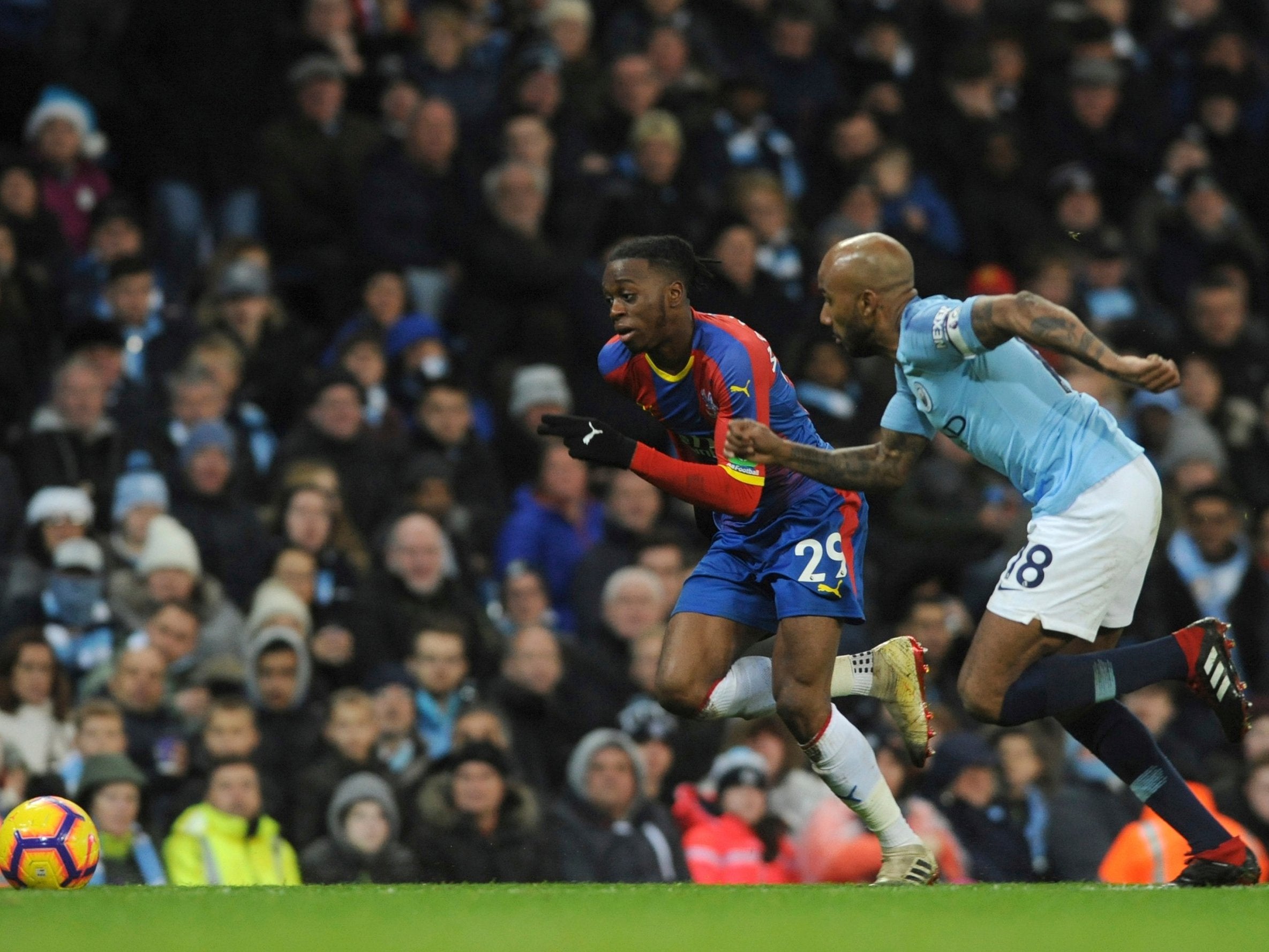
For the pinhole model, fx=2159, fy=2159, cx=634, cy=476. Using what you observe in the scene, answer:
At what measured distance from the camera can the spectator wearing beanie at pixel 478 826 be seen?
376 inches

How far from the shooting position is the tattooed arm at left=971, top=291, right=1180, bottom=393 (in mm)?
6496

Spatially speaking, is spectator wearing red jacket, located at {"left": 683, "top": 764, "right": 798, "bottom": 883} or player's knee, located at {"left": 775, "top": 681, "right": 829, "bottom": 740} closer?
player's knee, located at {"left": 775, "top": 681, "right": 829, "bottom": 740}

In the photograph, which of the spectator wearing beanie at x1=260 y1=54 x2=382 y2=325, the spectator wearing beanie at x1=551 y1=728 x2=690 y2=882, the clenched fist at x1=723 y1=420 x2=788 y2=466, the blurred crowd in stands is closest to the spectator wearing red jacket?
the blurred crowd in stands

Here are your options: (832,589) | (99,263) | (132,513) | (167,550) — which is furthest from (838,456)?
(99,263)

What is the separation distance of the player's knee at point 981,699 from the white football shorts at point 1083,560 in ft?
0.80

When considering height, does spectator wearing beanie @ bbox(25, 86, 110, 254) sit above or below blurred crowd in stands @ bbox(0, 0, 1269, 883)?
above

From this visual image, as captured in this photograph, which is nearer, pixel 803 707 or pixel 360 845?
pixel 803 707

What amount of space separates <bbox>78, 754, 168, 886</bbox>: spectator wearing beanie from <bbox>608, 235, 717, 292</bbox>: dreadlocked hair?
333 cm

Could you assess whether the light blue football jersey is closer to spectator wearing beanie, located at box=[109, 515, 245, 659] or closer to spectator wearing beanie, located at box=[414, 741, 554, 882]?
spectator wearing beanie, located at box=[414, 741, 554, 882]

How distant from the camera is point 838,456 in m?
7.39

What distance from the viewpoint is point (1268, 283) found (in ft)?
51.5

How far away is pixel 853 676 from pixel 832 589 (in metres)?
0.47

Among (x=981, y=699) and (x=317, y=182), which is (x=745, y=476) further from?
(x=317, y=182)

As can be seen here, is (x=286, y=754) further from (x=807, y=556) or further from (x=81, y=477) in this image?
(x=807, y=556)
